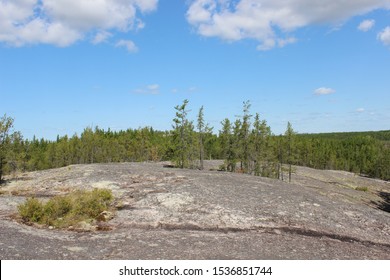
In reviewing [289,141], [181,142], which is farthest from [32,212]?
[289,141]

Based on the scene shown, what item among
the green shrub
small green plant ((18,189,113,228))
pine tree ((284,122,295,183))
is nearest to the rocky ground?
the green shrub

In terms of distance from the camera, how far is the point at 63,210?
761 inches

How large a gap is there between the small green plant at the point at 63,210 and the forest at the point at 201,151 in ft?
70.1

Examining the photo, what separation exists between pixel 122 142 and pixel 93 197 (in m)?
113

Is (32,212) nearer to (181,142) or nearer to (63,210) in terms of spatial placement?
(63,210)

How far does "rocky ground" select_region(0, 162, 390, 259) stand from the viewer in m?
13.3

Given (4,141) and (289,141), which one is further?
(289,141)

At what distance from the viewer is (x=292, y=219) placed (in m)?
18.9

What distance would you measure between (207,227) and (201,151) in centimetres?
5263

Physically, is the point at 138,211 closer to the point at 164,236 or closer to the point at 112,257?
the point at 164,236

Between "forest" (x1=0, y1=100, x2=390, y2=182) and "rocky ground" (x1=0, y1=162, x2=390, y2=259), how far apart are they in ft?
75.9

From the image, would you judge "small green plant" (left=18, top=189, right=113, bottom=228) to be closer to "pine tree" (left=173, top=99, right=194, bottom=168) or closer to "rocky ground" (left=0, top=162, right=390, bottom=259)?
"rocky ground" (left=0, top=162, right=390, bottom=259)
